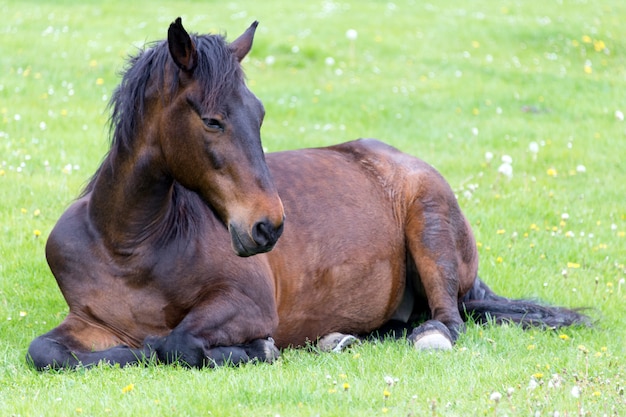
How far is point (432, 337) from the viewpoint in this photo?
6.35 metres

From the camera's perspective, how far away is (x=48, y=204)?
927 cm

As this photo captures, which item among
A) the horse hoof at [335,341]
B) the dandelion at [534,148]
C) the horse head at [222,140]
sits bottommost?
the dandelion at [534,148]

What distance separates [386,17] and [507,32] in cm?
279

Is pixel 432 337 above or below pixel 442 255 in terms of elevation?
below

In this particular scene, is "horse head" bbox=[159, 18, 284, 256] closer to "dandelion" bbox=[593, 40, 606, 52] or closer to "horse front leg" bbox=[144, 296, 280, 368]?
"horse front leg" bbox=[144, 296, 280, 368]

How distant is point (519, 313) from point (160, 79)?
11.2 ft

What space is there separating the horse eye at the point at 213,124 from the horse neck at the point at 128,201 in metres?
0.57

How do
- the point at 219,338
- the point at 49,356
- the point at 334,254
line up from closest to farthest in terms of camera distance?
1. the point at 49,356
2. the point at 219,338
3. the point at 334,254

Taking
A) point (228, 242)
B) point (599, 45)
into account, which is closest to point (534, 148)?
point (228, 242)

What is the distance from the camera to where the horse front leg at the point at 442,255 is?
701cm

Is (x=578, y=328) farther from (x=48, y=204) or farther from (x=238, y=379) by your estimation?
(x=48, y=204)

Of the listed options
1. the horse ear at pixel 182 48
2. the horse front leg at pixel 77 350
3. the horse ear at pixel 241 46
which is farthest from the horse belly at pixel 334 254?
the horse ear at pixel 182 48

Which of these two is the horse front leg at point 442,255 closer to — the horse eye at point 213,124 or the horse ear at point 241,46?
the horse ear at point 241,46

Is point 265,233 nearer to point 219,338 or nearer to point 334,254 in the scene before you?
point 219,338
